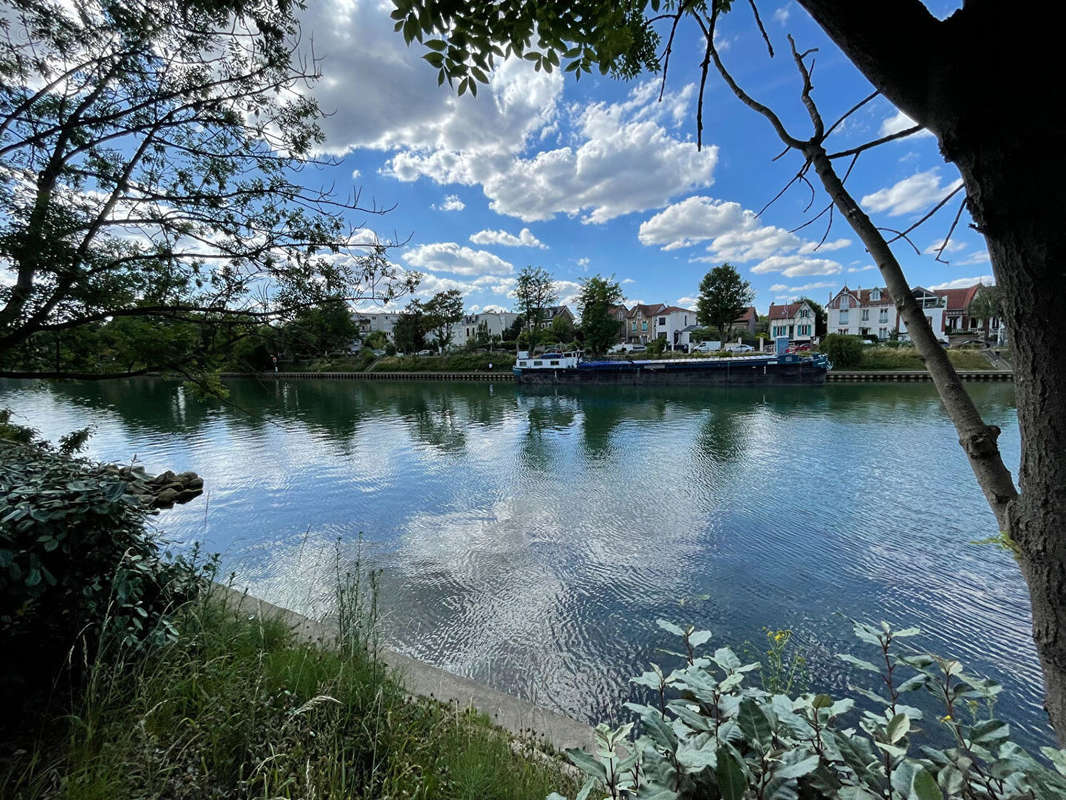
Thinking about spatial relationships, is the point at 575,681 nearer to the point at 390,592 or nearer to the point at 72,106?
the point at 390,592

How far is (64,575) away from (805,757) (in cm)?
323

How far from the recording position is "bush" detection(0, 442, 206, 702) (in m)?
2.07

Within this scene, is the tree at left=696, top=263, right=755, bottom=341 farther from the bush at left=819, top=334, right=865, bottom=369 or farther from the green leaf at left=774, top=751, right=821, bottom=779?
the green leaf at left=774, top=751, right=821, bottom=779

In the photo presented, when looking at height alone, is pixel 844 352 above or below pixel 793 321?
below

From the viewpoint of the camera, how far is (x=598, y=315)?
4878 centimetres

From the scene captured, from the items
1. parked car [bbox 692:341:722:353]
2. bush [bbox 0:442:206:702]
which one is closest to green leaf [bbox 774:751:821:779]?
bush [bbox 0:442:206:702]

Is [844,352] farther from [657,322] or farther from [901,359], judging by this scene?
[657,322]

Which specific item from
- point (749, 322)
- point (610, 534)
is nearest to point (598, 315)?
point (749, 322)

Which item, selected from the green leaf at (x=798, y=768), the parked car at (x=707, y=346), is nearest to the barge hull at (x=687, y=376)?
the parked car at (x=707, y=346)

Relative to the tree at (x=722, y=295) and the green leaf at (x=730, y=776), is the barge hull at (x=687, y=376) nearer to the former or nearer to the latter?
the tree at (x=722, y=295)

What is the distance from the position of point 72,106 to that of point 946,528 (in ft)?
41.2

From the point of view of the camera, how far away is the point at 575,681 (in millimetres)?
4445

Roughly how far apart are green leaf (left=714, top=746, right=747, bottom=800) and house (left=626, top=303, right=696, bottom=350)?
59966 mm

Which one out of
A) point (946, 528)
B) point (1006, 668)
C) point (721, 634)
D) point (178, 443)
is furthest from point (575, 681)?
point (178, 443)
